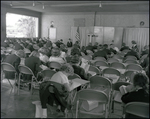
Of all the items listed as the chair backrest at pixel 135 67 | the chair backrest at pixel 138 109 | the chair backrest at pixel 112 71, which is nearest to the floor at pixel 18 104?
the chair backrest at pixel 112 71

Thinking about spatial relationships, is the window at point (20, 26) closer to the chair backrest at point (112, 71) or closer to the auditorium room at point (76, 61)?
the auditorium room at point (76, 61)

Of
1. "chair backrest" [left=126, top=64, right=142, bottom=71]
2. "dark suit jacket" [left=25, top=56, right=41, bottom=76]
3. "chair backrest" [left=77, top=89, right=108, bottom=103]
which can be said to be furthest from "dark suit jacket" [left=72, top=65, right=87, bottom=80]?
"chair backrest" [left=126, top=64, right=142, bottom=71]

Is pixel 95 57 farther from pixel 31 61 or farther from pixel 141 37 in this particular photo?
pixel 141 37

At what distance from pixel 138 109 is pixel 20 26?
17.6 metres

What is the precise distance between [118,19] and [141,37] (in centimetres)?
381

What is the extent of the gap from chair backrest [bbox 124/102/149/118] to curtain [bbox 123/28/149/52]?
546 inches

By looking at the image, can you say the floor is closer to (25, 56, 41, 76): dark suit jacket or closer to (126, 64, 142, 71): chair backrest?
(25, 56, 41, 76): dark suit jacket

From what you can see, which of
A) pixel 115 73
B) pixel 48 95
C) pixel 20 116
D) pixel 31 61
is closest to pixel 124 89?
pixel 48 95

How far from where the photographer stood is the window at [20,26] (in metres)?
17.7

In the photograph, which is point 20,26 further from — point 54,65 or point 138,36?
point 54,65

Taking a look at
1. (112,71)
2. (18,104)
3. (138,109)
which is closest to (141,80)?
(138,109)

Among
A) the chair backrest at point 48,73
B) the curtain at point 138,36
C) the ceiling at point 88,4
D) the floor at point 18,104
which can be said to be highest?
the ceiling at point 88,4

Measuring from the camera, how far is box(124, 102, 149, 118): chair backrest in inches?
101

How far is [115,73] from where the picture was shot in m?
5.16
